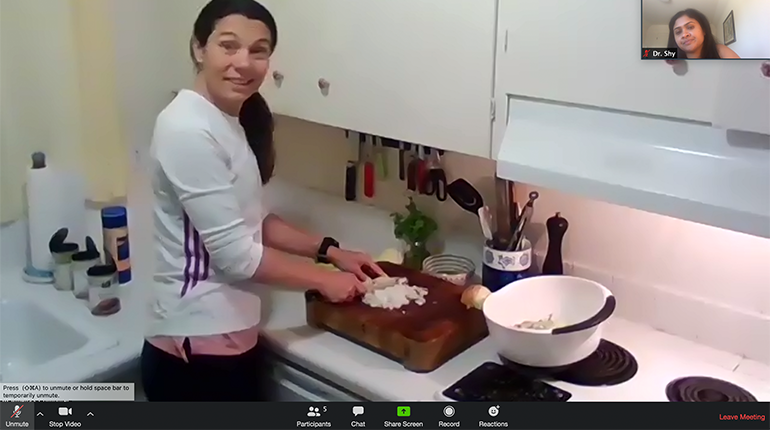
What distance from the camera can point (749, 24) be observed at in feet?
2.85

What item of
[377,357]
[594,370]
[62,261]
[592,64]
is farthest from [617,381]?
[62,261]

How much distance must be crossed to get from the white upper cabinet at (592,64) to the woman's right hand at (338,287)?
0.41 metres

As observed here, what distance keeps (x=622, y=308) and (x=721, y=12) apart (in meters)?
0.61

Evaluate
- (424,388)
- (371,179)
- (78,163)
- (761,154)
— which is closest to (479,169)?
(371,179)

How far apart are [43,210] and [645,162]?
1.18 metres

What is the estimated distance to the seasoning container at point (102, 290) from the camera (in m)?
1.42

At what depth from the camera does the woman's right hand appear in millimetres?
1255

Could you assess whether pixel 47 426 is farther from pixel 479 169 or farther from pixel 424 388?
pixel 479 169

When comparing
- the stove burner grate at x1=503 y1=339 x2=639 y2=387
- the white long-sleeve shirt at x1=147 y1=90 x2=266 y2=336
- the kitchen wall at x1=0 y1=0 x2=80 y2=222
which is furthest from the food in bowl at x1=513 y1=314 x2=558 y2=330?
the kitchen wall at x1=0 y1=0 x2=80 y2=222

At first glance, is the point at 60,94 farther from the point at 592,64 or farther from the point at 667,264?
the point at 667,264

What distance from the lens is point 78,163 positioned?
5.39 ft

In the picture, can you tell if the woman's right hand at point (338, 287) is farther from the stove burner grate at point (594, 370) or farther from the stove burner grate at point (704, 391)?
the stove burner grate at point (704, 391)

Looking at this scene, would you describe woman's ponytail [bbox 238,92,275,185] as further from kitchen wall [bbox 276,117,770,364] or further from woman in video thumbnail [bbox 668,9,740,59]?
woman in video thumbnail [bbox 668,9,740,59]

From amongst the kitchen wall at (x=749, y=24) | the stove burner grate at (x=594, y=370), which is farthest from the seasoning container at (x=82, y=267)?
the kitchen wall at (x=749, y=24)
